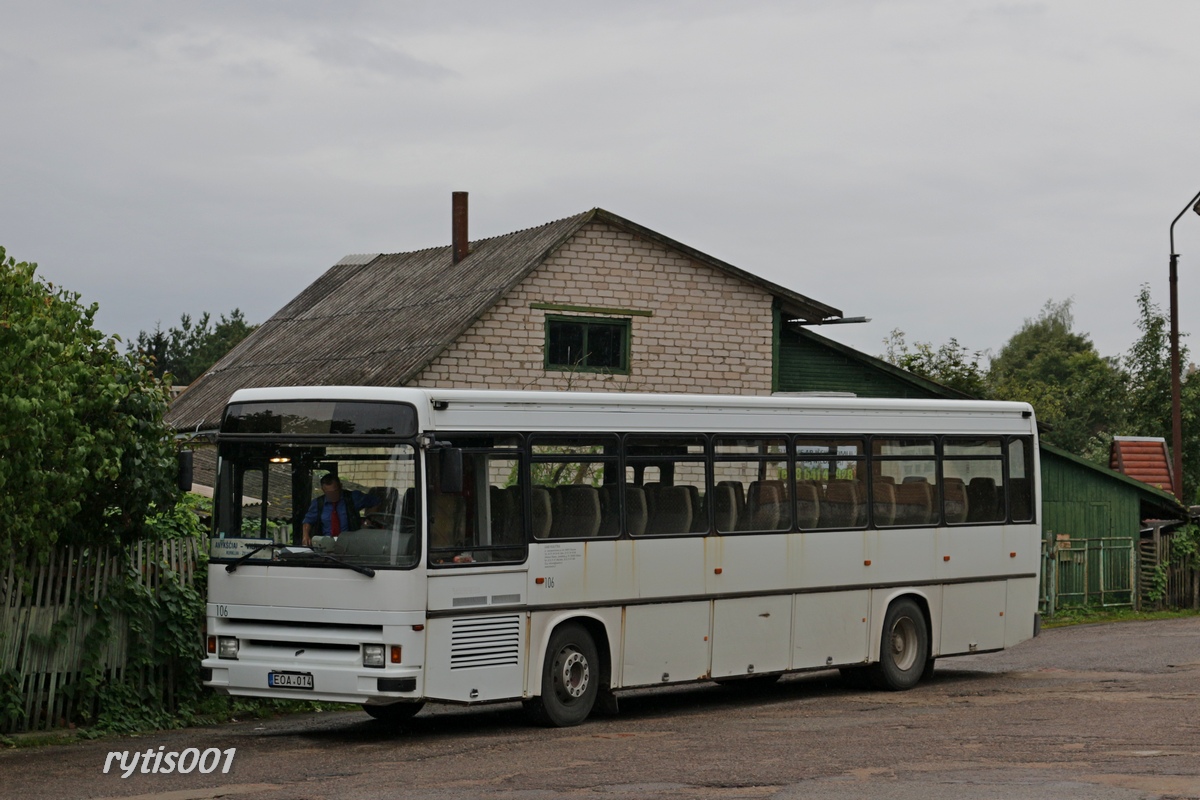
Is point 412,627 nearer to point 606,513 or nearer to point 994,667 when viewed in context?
point 606,513

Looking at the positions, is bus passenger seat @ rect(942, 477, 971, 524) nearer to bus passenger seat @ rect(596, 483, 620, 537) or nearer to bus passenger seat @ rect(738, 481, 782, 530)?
bus passenger seat @ rect(738, 481, 782, 530)

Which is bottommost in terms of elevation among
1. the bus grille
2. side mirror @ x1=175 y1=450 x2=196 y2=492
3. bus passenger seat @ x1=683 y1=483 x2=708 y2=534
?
the bus grille

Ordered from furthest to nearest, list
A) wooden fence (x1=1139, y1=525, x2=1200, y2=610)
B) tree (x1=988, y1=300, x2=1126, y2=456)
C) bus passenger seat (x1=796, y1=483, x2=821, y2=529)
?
tree (x1=988, y1=300, x2=1126, y2=456) → wooden fence (x1=1139, y1=525, x2=1200, y2=610) → bus passenger seat (x1=796, y1=483, x2=821, y2=529)

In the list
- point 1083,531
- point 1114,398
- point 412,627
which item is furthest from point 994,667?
point 1114,398

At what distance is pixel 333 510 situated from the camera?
13.0m

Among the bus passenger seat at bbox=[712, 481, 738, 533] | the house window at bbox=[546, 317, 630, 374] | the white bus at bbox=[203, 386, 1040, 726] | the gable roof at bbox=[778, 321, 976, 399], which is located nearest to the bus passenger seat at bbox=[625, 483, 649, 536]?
the white bus at bbox=[203, 386, 1040, 726]

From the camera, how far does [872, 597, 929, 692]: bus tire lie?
16922mm

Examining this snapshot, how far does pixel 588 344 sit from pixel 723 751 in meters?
16.3

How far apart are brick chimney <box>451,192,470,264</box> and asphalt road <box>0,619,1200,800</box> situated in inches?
664

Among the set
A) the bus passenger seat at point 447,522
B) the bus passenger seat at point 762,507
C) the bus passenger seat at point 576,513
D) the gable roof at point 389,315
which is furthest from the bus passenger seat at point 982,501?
the gable roof at point 389,315

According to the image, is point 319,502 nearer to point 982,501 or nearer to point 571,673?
point 571,673

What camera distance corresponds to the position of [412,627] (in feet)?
41.3

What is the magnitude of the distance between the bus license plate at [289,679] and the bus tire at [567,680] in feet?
6.03

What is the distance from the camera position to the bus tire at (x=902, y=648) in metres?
16.9
